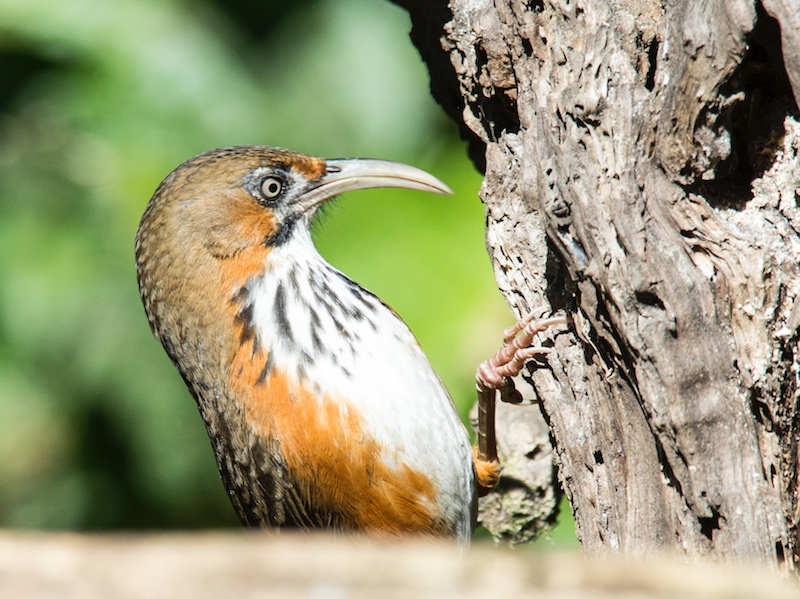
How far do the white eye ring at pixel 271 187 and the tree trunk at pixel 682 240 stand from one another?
53.8 inches

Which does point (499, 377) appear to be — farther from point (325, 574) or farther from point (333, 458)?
point (325, 574)

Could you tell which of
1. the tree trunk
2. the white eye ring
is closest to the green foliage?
the white eye ring

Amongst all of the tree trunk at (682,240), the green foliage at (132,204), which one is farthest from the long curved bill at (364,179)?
the green foliage at (132,204)

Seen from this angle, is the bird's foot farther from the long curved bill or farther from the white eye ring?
the white eye ring

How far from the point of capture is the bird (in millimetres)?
4086

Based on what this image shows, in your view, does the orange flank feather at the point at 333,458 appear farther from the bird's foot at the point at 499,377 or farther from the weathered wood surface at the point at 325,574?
the weathered wood surface at the point at 325,574

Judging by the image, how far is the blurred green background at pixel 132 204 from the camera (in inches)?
265

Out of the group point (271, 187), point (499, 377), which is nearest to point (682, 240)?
point (499, 377)

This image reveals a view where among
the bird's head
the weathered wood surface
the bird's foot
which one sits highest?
the bird's head

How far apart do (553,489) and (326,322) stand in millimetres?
1662

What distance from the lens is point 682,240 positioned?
3287 mm

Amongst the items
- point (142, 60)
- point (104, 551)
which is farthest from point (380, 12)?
point (104, 551)

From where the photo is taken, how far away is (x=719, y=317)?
3248 millimetres

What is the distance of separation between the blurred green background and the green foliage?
0.04 feet
